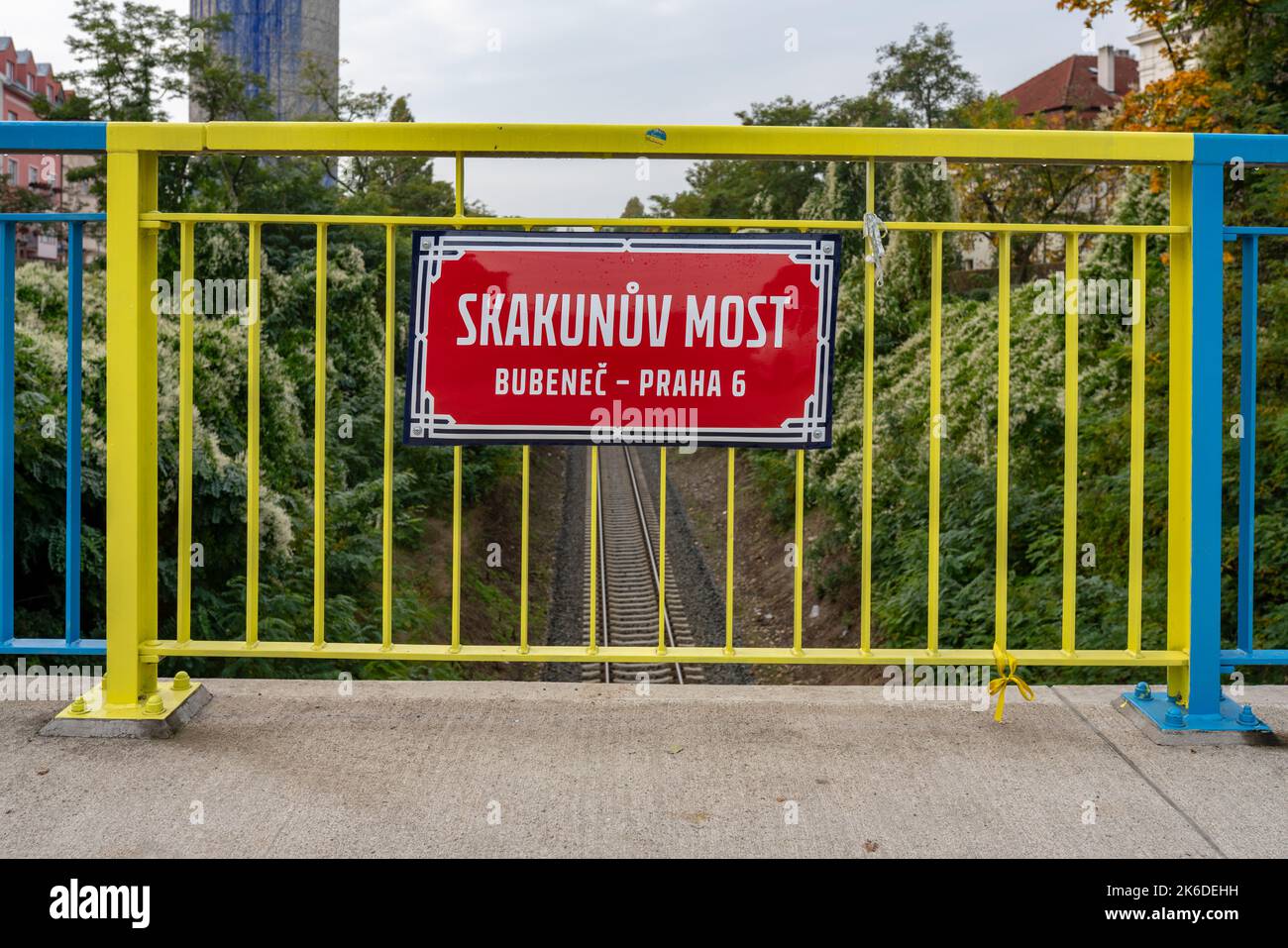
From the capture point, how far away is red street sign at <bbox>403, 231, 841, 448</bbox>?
3400mm

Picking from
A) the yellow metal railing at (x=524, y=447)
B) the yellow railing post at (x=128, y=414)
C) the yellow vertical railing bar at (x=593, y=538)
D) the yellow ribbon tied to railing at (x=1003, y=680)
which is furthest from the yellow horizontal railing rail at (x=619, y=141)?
the yellow ribbon tied to railing at (x=1003, y=680)

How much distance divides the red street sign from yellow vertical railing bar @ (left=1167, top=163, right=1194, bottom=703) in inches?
40.7

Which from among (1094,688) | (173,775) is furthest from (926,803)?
(173,775)

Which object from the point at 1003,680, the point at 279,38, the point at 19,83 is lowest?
the point at 1003,680

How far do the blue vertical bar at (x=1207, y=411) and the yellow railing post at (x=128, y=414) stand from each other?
3049mm

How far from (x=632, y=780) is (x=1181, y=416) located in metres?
1.92

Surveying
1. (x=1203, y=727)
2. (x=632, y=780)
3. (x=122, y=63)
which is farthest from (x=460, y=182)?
(x=122, y=63)

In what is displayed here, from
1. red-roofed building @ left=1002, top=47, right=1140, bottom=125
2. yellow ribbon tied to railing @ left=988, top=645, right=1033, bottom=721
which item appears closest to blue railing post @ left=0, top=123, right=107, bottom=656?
yellow ribbon tied to railing @ left=988, top=645, right=1033, bottom=721

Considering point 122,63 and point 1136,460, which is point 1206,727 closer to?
point 1136,460

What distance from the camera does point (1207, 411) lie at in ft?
11.2

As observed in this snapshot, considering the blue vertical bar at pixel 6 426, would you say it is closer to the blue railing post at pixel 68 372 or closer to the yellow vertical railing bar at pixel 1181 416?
the blue railing post at pixel 68 372

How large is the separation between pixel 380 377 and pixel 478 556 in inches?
120

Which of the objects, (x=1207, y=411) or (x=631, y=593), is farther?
(x=631, y=593)

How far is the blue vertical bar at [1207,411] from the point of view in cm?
341
